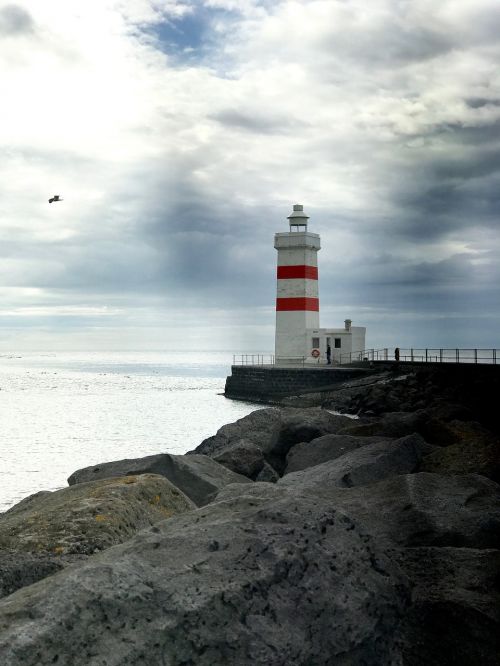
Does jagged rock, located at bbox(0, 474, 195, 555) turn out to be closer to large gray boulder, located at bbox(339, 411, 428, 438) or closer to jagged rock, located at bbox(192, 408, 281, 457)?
large gray boulder, located at bbox(339, 411, 428, 438)

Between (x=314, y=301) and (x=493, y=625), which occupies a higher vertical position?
(x=314, y=301)

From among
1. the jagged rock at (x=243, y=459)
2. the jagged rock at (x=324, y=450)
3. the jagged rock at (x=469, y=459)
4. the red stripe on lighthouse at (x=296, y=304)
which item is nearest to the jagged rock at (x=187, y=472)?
the jagged rock at (x=324, y=450)

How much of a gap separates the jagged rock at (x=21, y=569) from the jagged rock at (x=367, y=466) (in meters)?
2.49

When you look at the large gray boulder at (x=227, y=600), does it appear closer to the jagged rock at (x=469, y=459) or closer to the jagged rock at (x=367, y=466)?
the jagged rock at (x=367, y=466)

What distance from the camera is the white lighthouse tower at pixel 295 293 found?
1417 inches

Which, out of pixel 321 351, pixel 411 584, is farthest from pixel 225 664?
pixel 321 351

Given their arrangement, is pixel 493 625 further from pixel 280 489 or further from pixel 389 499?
pixel 389 499

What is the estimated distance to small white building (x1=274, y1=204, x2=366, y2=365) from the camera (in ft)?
118

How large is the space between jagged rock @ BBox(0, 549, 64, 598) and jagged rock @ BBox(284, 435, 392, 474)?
4478 mm

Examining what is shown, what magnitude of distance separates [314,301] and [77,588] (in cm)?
3436

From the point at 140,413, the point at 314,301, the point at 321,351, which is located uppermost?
the point at 314,301

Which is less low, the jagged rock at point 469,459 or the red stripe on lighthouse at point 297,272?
the red stripe on lighthouse at point 297,272

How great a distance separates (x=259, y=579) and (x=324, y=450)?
17.8 ft

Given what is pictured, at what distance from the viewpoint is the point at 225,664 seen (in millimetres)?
2490
